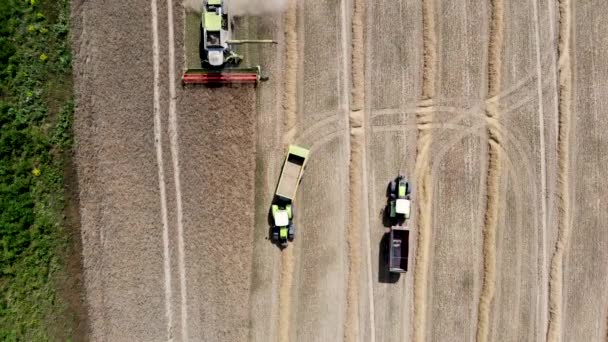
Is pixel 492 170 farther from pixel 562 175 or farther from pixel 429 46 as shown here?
pixel 429 46

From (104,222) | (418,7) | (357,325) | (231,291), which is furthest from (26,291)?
(418,7)

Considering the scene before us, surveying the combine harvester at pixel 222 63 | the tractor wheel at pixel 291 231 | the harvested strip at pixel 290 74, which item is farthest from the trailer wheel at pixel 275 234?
the combine harvester at pixel 222 63

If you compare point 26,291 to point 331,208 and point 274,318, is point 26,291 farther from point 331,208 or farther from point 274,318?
point 331,208

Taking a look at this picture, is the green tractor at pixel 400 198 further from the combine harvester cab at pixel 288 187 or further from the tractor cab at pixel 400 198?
the combine harvester cab at pixel 288 187

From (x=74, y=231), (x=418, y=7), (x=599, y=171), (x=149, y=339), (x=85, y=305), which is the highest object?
(x=418, y=7)

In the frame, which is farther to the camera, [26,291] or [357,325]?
[357,325]

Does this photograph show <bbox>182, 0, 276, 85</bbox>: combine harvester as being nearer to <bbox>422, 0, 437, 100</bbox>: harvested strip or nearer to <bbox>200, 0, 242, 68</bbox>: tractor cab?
<bbox>200, 0, 242, 68</bbox>: tractor cab
